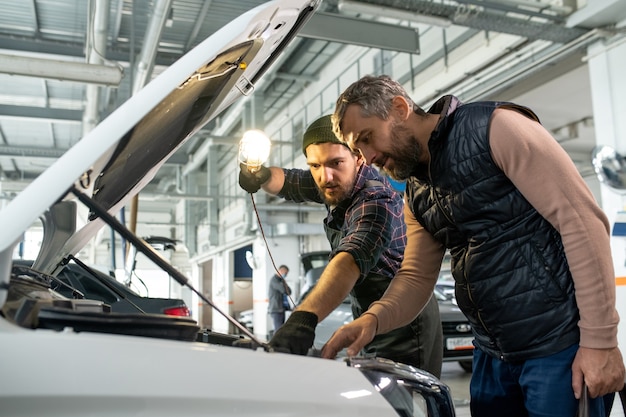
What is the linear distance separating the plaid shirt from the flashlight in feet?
1.12

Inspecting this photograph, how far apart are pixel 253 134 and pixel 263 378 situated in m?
1.39

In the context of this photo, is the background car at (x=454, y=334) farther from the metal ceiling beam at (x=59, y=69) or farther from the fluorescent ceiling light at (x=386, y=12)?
the metal ceiling beam at (x=59, y=69)

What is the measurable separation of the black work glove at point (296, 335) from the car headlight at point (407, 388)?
13 centimetres

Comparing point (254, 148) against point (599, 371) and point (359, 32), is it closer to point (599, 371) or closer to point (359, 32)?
point (599, 371)

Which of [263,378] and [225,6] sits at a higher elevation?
[225,6]

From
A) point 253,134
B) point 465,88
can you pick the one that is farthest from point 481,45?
point 253,134

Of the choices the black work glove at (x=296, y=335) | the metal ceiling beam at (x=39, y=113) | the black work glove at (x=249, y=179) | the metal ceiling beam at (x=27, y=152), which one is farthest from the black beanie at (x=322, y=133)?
the metal ceiling beam at (x=27, y=152)

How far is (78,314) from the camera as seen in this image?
0.93 metres

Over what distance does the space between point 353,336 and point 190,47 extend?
8.76 metres

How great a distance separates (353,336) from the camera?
1.54 m

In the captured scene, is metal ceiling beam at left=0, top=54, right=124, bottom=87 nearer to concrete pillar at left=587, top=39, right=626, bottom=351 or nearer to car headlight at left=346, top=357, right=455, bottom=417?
concrete pillar at left=587, top=39, right=626, bottom=351

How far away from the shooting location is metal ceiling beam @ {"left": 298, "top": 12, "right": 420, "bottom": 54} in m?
5.65

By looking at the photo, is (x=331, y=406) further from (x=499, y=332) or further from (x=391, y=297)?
(x=391, y=297)

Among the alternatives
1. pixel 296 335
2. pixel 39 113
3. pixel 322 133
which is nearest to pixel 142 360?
pixel 296 335
